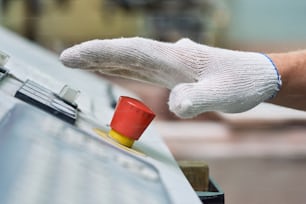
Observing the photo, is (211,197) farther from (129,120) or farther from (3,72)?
(3,72)

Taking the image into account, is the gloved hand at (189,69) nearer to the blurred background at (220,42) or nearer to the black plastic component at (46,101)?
the black plastic component at (46,101)

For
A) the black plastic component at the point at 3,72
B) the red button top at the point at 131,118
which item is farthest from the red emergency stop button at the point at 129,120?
the black plastic component at the point at 3,72

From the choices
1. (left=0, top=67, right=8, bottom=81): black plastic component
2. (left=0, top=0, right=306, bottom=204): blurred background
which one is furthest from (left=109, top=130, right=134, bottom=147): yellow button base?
(left=0, top=0, right=306, bottom=204): blurred background

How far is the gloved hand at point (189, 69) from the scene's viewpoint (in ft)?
2.30

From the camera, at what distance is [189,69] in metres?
0.74

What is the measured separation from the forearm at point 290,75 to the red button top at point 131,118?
0.21 m

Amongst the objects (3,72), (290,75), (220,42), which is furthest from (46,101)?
(220,42)

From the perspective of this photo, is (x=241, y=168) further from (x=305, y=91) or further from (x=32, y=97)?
(x=32, y=97)

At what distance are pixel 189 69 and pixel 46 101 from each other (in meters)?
0.18

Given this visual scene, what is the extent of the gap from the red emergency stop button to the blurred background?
61 centimetres

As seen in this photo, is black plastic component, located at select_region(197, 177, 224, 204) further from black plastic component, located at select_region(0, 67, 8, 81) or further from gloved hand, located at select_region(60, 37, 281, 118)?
black plastic component, located at select_region(0, 67, 8, 81)

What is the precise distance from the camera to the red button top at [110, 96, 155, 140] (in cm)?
67

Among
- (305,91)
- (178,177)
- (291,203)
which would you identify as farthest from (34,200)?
(291,203)

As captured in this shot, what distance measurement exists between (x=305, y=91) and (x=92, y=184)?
1.35 feet
